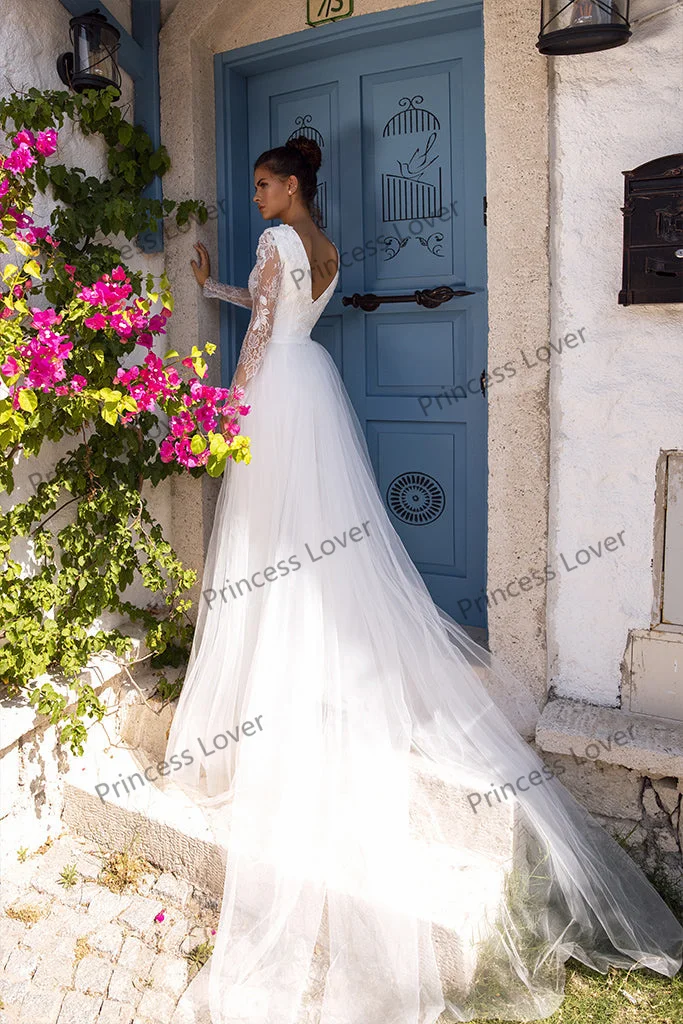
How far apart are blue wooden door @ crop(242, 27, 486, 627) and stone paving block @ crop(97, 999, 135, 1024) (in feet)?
6.12

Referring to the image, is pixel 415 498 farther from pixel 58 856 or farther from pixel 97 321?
pixel 58 856

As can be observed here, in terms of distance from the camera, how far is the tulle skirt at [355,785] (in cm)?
235

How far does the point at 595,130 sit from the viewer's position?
8.66 ft

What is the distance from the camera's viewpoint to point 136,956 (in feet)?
8.57

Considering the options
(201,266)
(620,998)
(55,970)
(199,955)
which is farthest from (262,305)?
(620,998)

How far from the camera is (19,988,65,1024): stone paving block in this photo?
241 centimetres

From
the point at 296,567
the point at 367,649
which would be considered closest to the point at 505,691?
the point at 367,649

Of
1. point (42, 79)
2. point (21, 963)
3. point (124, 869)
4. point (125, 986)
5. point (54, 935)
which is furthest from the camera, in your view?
point (42, 79)

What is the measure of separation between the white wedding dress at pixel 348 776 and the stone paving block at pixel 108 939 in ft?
1.11

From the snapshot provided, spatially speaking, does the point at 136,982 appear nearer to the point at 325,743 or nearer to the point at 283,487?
the point at 325,743

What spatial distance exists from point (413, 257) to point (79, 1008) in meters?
2.87

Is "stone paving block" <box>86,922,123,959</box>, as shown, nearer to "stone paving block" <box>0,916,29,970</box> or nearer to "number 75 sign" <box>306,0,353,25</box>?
"stone paving block" <box>0,916,29,970</box>

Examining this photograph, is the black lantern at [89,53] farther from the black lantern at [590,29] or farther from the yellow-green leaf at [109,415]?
the black lantern at [590,29]

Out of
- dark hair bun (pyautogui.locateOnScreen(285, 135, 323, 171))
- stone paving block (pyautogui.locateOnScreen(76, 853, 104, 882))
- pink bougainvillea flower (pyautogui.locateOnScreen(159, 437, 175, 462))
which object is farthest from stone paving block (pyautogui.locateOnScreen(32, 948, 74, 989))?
dark hair bun (pyautogui.locateOnScreen(285, 135, 323, 171))
